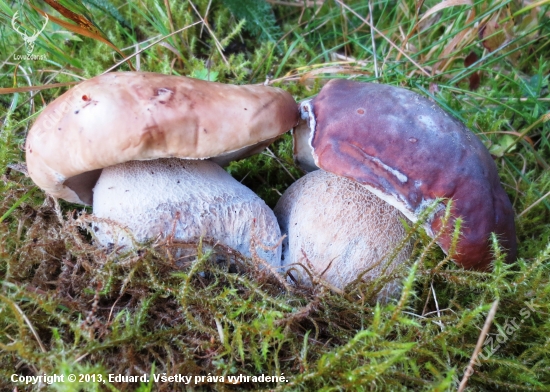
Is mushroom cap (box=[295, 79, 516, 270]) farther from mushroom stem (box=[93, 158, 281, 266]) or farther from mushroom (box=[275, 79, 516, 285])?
mushroom stem (box=[93, 158, 281, 266])

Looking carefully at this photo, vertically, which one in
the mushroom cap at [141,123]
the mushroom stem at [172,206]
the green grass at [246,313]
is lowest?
the green grass at [246,313]

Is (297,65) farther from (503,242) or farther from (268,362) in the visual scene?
(268,362)

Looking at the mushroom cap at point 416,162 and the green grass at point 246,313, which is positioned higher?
the mushroom cap at point 416,162

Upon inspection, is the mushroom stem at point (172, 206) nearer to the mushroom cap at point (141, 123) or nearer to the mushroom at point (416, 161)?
the mushroom cap at point (141, 123)

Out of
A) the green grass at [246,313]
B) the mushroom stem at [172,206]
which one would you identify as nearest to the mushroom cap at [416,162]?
the green grass at [246,313]

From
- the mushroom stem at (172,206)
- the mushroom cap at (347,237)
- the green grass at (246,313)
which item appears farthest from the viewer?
the mushroom cap at (347,237)

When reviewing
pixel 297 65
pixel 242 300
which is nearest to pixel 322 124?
pixel 242 300

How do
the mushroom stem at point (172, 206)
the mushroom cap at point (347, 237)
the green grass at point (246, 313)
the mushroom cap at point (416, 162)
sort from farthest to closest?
the mushroom cap at point (347, 237) → the mushroom stem at point (172, 206) → the mushroom cap at point (416, 162) → the green grass at point (246, 313)

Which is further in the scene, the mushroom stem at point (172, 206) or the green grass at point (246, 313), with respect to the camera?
the mushroom stem at point (172, 206)
